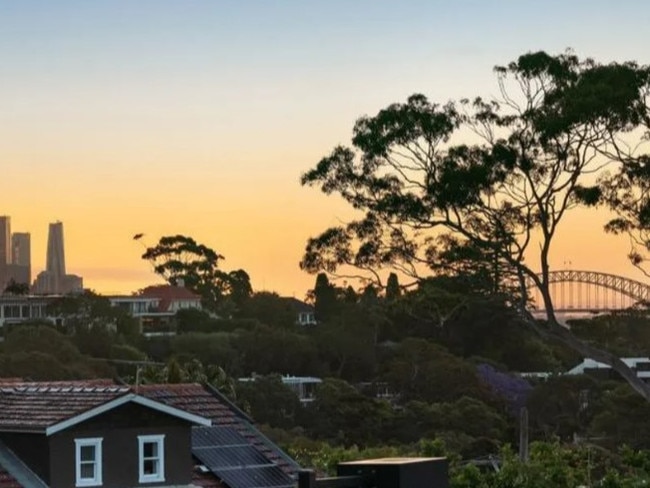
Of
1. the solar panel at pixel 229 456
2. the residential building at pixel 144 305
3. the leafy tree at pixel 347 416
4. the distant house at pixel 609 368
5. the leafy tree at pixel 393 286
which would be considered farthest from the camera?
the residential building at pixel 144 305

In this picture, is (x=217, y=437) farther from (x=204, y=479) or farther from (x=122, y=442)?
(x=122, y=442)

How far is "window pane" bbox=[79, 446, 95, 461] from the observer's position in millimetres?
27297

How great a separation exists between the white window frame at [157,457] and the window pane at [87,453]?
0.89 metres

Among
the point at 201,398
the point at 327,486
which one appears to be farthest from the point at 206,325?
the point at 327,486

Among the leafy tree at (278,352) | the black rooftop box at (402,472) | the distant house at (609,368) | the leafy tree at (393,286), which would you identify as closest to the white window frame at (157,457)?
the leafy tree at (393,286)

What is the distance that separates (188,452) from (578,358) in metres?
80.3

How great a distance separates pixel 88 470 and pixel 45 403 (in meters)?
1.51

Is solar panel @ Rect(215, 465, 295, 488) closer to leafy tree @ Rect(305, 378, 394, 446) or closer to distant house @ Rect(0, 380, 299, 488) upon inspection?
distant house @ Rect(0, 380, 299, 488)

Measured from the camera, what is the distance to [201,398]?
31578mm

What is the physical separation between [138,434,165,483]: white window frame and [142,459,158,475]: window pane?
49 millimetres

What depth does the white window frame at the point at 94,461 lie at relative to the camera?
27.0m

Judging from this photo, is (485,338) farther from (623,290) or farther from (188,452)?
(188,452)

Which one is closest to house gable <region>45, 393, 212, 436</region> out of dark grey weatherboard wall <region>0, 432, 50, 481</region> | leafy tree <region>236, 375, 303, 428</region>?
dark grey weatherboard wall <region>0, 432, 50, 481</region>

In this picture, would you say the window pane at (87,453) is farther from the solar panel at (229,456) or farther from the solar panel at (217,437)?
the solar panel at (217,437)
